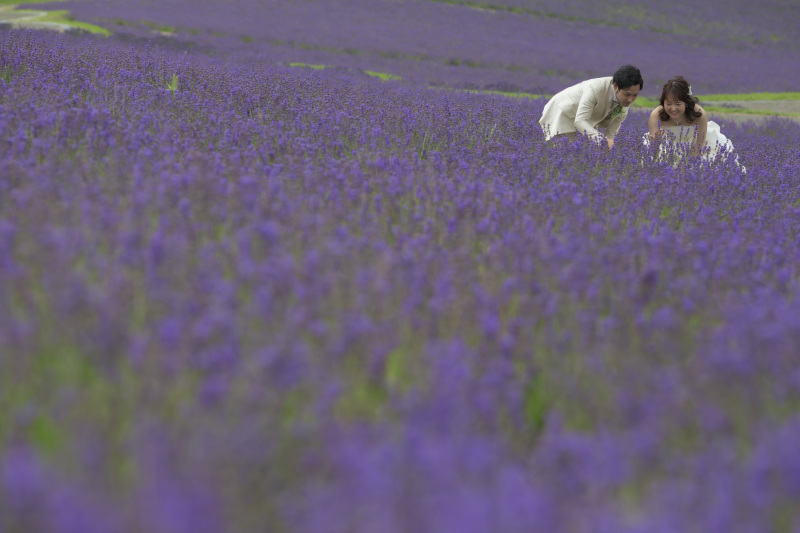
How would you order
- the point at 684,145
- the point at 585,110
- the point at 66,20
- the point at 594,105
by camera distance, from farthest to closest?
the point at 66,20, the point at 594,105, the point at 585,110, the point at 684,145

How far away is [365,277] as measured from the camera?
82.9 inches

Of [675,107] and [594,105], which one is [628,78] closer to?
[594,105]

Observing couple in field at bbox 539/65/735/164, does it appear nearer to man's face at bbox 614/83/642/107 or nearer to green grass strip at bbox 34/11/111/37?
man's face at bbox 614/83/642/107

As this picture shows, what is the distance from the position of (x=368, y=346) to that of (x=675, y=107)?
Result: 500 centimetres

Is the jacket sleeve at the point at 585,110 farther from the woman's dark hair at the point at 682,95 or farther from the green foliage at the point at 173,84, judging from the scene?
the green foliage at the point at 173,84

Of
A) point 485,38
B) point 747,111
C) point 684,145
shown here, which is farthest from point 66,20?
point 684,145

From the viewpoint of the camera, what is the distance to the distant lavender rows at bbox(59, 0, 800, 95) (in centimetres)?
1730

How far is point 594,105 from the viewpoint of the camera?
20.0 feet

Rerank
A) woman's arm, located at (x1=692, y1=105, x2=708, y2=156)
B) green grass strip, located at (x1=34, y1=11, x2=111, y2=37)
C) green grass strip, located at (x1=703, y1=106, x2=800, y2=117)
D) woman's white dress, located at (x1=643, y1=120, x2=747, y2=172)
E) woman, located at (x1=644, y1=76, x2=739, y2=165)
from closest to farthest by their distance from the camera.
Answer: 1. woman's white dress, located at (x1=643, y1=120, x2=747, y2=172)
2. woman, located at (x1=644, y1=76, x2=739, y2=165)
3. woman's arm, located at (x1=692, y1=105, x2=708, y2=156)
4. green grass strip, located at (x1=703, y1=106, x2=800, y2=117)
5. green grass strip, located at (x1=34, y1=11, x2=111, y2=37)

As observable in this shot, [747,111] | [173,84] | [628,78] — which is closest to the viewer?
[173,84]

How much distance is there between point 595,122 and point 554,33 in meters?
20.7

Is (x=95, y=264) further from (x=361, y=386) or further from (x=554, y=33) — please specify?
(x=554, y=33)

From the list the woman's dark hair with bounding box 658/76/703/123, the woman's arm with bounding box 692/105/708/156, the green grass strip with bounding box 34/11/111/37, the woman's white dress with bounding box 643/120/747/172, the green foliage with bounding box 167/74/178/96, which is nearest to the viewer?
the woman's white dress with bounding box 643/120/747/172

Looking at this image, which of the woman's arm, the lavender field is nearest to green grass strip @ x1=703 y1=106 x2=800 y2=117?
the woman's arm
